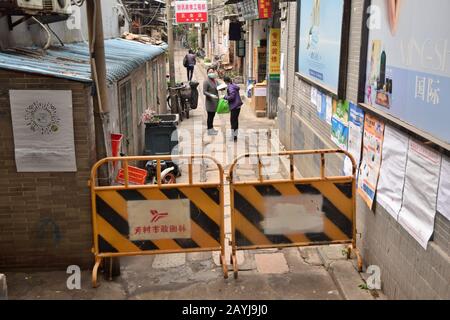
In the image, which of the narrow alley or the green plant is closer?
the narrow alley

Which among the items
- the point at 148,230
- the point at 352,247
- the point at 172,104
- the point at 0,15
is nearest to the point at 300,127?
the point at 352,247

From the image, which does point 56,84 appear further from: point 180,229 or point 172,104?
point 172,104

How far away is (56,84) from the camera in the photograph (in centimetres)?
524

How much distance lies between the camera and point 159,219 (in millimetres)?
5445

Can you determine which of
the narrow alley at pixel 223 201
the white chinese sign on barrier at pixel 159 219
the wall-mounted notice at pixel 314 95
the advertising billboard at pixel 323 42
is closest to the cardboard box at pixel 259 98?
the advertising billboard at pixel 323 42

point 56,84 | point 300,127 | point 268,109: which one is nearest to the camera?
point 56,84

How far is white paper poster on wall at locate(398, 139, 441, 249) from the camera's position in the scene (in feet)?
13.1

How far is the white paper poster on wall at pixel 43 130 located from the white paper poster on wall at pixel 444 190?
12.2 feet

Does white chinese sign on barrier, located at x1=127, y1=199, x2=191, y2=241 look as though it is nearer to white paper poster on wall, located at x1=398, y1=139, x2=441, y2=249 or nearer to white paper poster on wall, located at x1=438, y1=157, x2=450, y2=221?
white paper poster on wall, located at x1=398, y1=139, x2=441, y2=249

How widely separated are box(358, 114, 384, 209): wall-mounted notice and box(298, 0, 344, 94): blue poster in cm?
141

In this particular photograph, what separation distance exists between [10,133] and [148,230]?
1.83m

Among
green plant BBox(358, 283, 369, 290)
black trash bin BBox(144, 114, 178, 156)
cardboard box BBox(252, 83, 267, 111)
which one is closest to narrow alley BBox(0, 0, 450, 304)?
green plant BBox(358, 283, 369, 290)

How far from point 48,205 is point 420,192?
394 centimetres

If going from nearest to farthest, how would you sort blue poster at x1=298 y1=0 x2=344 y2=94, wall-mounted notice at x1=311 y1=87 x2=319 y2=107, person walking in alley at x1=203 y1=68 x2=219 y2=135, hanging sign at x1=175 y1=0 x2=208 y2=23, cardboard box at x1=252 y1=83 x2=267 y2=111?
1. blue poster at x1=298 y1=0 x2=344 y2=94
2. wall-mounted notice at x1=311 y1=87 x2=319 y2=107
3. person walking in alley at x1=203 y1=68 x2=219 y2=135
4. cardboard box at x1=252 y1=83 x2=267 y2=111
5. hanging sign at x1=175 y1=0 x2=208 y2=23
